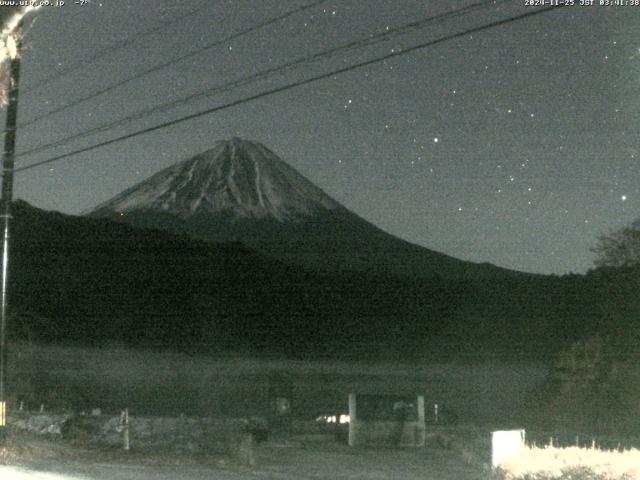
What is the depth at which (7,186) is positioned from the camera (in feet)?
67.7

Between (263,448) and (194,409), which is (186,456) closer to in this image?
(263,448)

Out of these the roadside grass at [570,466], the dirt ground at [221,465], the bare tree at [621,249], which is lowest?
the dirt ground at [221,465]

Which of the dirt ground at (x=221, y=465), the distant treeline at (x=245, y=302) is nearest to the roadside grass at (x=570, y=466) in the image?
the dirt ground at (x=221, y=465)

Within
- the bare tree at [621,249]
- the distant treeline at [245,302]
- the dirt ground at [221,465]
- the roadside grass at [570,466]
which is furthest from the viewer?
the distant treeline at [245,302]

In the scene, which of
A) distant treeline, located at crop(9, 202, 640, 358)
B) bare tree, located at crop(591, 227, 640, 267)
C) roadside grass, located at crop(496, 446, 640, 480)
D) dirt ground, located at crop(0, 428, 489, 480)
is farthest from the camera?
distant treeline, located at crop(9, 202, 640, 358)

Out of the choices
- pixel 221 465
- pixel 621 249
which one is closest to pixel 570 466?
pixel 221 465

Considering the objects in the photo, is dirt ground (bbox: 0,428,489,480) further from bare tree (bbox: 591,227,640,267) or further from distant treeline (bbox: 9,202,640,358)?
distant treeline (bbox: 9,202,640,358)

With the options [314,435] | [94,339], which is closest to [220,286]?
[94,339]

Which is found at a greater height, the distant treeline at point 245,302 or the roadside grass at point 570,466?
the distant treeline at point 245,302

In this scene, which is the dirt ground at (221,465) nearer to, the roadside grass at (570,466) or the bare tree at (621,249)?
the roadside grass at (570,466)

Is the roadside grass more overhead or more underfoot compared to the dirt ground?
more overhead

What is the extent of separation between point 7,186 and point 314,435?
1643 centimetres

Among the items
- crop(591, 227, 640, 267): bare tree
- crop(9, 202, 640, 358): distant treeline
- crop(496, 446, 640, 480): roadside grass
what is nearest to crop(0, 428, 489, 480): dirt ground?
crop(496, 446, 640, 480): roadside grass

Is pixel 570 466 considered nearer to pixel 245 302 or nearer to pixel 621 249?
pixel 621 249
